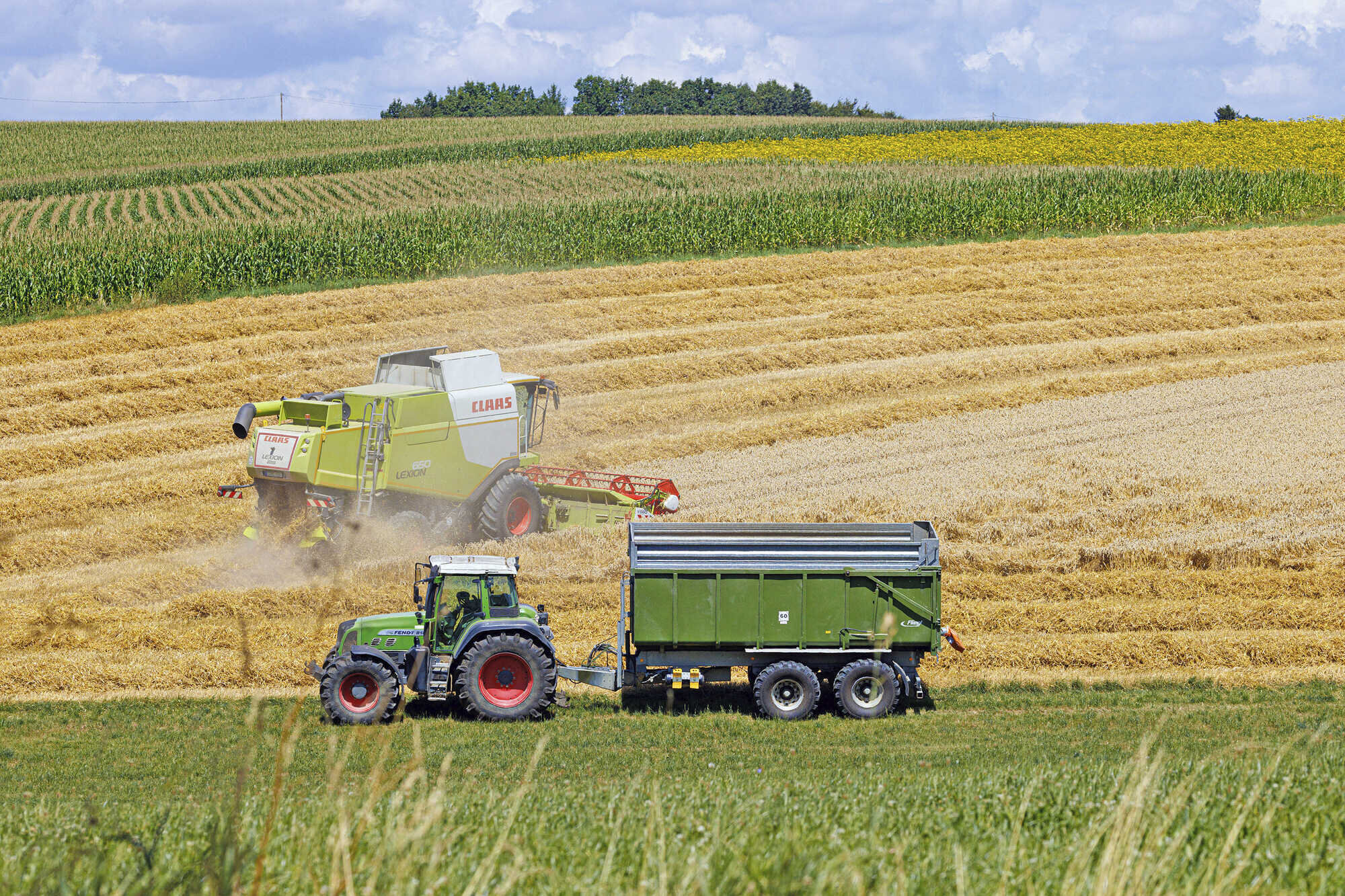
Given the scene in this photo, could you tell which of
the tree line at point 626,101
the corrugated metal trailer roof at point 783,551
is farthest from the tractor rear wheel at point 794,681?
the tree line at point 626,101

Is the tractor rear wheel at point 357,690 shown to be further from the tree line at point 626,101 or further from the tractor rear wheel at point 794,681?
the tree line at point 626,101

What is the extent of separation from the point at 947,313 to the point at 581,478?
15.0m

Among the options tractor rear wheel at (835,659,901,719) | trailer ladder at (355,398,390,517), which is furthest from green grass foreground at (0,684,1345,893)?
trailer ladder at (355,398,390,517)

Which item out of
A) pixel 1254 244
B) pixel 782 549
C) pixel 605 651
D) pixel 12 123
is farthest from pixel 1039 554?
pixel 12 123

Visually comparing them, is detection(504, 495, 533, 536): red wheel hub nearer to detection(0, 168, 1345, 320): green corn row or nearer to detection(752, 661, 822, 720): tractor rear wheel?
detection(752, 661, 822, 720): tractor rear wheel

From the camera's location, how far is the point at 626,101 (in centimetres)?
13200

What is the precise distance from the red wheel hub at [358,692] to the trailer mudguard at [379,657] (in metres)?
0.16

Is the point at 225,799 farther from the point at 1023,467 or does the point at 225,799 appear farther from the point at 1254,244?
the point at 1254,244

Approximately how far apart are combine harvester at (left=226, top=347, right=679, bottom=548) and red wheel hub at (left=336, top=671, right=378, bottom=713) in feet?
14.0

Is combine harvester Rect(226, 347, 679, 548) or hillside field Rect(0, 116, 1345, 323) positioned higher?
hillside field Rect(0, 116, 1345, 323)

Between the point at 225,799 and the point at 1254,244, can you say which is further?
the point at 1254,244

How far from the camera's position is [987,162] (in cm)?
5600

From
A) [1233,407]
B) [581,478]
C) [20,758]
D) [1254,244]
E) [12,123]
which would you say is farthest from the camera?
[12,123]

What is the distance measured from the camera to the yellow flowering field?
51.3 meters
